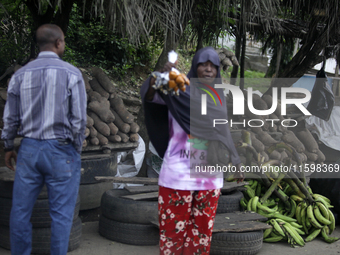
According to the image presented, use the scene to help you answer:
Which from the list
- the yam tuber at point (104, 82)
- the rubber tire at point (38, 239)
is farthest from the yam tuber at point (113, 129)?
the rubber tire at point (38, 239)

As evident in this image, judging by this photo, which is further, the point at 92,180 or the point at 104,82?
the point at 104,82

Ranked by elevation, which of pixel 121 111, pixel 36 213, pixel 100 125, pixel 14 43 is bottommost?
pixel 36 213

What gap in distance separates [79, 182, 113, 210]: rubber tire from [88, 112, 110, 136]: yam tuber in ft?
2.01

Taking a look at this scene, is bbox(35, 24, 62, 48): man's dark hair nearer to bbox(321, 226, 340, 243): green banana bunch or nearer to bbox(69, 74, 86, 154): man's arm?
bbox(69, 74, 86, 154): man's arm

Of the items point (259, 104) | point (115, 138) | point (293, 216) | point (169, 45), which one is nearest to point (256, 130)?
point (259, 104)

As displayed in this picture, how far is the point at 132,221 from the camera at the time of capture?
3465 mm

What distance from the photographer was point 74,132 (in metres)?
2.38

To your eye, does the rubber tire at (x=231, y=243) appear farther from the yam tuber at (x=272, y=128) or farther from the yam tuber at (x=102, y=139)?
the yam tuber at (x=272, y=128)

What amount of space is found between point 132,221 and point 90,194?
36.2 inches

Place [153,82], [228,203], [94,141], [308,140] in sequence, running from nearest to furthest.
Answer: [153,82] → [228,203] → [94,141] → [308,140]

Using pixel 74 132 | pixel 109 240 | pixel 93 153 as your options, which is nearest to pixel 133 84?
pixel 93 153

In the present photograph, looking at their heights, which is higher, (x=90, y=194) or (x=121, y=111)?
(x=121, y=111)

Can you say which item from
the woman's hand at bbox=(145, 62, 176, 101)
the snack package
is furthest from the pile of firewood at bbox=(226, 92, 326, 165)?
the snack package

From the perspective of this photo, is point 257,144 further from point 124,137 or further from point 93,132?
point 93,132
